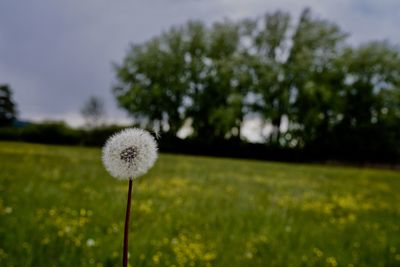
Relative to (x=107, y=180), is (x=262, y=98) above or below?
above

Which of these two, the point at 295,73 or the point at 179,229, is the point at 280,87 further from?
the point at 179,229

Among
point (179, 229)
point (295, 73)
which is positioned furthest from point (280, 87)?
point (179, 229)

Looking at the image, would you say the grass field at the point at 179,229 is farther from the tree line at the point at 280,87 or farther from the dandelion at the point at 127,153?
the tree line at the point at 280,87

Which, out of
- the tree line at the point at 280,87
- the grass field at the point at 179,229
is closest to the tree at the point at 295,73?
the tree line at the point at 280,87

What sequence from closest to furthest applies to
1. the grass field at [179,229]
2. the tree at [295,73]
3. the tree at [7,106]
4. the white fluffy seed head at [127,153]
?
the white fluffy seed head at [127,153] → the grass field at [179,229] → the tree at [295,73] → the tree at [7,106]

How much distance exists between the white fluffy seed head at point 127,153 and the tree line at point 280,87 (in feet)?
112

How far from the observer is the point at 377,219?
274 inches

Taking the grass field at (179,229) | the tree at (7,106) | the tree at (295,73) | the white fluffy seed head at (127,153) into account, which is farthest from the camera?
the tree at (7,106)

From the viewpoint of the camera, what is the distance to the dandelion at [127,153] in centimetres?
121

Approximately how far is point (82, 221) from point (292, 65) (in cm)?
3441

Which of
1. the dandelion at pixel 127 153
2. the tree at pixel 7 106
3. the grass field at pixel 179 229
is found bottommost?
the grass field at pixel 179 229

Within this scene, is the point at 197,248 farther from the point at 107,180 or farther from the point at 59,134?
the point at 59,134

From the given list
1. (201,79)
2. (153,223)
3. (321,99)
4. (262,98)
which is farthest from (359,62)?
(153,223)

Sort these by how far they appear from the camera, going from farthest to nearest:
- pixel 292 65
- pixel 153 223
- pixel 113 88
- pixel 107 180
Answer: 1. pixel 113 88
2. pixel 292 65
3. pixel 107 180
4. pixel 153 223
